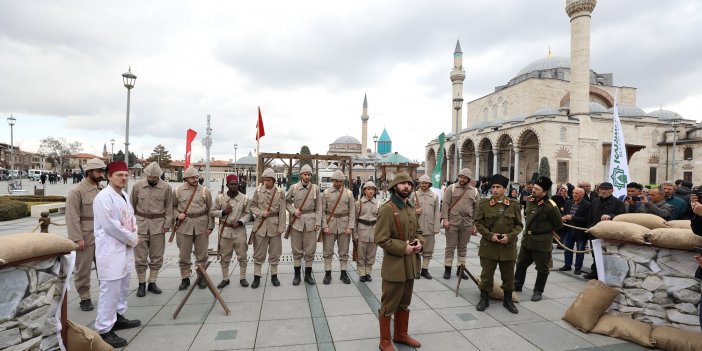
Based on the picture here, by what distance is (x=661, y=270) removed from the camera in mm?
4176

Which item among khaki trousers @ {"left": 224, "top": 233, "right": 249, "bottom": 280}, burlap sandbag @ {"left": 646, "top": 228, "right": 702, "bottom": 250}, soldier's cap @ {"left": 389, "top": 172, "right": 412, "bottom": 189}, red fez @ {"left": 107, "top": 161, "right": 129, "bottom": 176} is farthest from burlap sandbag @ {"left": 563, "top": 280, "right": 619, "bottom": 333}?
red fez @ {"left": 107, "top": 161, "right": 129, "bottom": 176}

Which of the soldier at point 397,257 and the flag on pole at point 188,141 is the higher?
the flag on pole at point 188,141

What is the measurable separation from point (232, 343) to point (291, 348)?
0.73 m

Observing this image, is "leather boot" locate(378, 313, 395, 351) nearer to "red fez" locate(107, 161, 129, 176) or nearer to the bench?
"red fez" locate(107, 161, 129, 176)

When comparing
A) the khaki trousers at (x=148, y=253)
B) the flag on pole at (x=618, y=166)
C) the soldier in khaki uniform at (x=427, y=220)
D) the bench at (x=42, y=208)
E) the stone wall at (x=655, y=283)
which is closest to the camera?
the stone wall at (x=655, y=283)

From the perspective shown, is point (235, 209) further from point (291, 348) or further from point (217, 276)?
point (291, 348)

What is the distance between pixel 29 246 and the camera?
287 cm

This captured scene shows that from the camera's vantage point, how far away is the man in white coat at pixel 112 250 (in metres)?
3.89

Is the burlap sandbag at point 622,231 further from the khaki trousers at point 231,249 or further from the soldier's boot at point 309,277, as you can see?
the khaki trousers at point 231,249

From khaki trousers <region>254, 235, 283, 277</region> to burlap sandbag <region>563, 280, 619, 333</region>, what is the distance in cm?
469

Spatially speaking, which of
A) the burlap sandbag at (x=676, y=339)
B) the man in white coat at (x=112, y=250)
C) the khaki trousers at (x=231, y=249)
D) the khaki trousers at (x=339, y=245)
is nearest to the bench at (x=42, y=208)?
the khaki trousers at (x=231, y=249)

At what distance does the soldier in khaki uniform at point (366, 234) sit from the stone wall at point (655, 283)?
144 inches

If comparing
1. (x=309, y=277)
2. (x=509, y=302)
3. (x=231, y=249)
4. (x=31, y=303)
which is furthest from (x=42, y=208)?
(x=509, y=302)

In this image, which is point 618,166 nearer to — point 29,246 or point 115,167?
point 115,167
